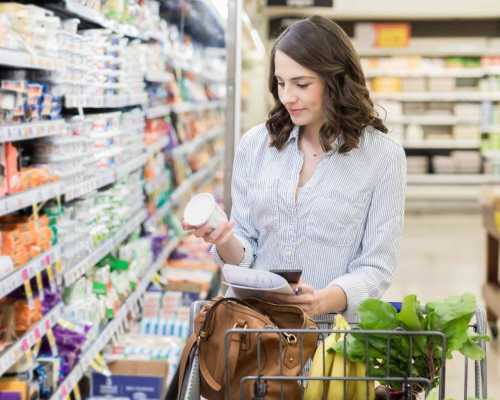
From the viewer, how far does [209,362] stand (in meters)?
1.75

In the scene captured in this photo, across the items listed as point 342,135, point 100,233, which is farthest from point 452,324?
point 100,233

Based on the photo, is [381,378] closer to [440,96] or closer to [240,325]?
[240,325]

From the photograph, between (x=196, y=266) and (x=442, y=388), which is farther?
(x=196, y=266)

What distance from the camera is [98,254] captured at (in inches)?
146

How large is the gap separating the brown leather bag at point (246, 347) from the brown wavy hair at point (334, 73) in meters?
0.64

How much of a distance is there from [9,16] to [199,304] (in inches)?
50.4

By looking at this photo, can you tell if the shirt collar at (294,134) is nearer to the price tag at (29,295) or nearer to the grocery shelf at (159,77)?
the price tag at (29,295)

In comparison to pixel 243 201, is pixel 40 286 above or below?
below

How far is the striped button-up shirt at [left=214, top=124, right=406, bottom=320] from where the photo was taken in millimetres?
2244

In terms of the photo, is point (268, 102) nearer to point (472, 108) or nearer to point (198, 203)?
point (472, 108)

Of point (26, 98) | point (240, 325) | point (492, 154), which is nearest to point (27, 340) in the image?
point (26, 98)

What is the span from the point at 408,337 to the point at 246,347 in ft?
1.06

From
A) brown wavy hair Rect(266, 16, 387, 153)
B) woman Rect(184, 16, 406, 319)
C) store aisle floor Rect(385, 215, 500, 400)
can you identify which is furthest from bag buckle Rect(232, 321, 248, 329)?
store aisle floor Rect(385, 215, 500, 400)

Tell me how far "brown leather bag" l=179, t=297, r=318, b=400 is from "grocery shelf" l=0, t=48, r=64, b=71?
1.18 metres
